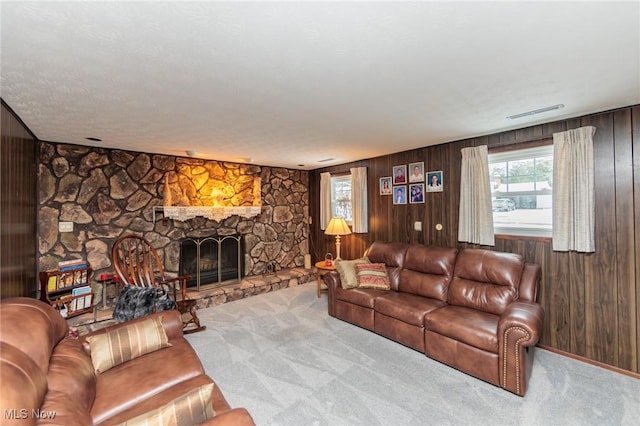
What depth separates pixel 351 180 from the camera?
5.02 meters

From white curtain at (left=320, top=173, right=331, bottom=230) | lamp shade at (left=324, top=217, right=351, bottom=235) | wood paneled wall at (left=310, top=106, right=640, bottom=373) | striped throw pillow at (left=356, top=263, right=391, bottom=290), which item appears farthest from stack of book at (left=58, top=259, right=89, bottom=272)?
wood paneled wall at (left=310, top=106, right=640, bottom=373)

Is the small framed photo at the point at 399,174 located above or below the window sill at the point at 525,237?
above

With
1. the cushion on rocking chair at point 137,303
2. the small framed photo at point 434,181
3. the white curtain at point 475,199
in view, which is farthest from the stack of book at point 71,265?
the white curtain at point 475,199

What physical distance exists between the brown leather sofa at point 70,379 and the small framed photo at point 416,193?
3.43 metres

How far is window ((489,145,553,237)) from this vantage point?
2955 mm

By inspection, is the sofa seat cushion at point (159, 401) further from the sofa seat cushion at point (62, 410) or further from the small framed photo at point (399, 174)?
the small framed photo at point (399, 174)

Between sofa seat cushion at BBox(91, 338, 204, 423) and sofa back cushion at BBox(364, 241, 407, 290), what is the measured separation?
102 inches

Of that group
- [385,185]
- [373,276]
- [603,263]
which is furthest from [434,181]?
[603,263]

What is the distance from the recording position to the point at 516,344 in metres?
2.17

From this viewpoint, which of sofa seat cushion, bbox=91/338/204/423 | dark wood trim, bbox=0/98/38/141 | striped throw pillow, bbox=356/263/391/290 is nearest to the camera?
sofa seat cushion, bbox=91/338/204/423

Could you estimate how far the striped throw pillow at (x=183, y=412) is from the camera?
0.99 meters

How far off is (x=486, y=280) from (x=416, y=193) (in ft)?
5.20

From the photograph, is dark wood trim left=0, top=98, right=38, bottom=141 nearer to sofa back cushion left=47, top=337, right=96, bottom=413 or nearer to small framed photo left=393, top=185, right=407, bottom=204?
sofa back cushion left=47, top=337, right=96, bottom=413

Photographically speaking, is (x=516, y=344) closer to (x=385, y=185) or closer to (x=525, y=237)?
(x=525, y=237)
